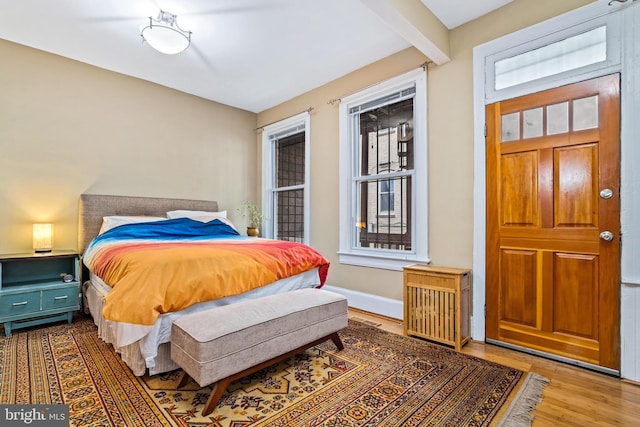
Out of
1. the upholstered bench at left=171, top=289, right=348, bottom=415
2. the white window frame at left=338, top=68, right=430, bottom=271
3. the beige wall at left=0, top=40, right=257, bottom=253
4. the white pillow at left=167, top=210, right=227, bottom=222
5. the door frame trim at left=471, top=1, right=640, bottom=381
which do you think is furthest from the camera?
the white pillow at left=167, top=210, right=227, bottom=222

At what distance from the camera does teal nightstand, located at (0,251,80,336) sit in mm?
2711

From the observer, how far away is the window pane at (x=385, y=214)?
339 cm

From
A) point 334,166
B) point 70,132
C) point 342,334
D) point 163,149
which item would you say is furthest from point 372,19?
point 70,132

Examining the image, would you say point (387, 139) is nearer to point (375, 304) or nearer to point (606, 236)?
point (375, 304)

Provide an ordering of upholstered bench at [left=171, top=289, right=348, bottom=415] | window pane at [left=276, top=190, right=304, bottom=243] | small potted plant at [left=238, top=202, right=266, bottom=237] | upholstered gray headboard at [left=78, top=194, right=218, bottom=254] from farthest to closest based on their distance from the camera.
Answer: small potted plant at [left=238, top=202, right=266, bottom=237] → window pane at [left=276, top=190, right=304, bottom=243] → upholstered gray headboard at [left=78, top=194, right=218, bottom=254] → upholstered bench at [left=171, top=289, right=348, bottom=415]

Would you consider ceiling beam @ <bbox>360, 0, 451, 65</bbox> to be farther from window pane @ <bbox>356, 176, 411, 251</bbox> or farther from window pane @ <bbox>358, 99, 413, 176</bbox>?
window pane @ <bbox>356, 176, 411, 251</bbox>

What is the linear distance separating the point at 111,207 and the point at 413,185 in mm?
3431

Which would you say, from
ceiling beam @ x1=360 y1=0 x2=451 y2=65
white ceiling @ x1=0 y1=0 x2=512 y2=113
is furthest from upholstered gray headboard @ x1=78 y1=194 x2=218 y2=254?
ceiling beam @ x1=360 y1=0 x2=451 y2=65

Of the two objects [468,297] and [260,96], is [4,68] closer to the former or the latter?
[260,96]

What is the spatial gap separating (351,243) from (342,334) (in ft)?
4.11

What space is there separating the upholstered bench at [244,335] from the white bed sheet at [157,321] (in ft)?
0.53

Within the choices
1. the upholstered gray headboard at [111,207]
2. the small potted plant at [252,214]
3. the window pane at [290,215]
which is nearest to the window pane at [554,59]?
the window pane at [290,215]

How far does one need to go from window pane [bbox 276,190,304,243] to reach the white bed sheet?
1758mm

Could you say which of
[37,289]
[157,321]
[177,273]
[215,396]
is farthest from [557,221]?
[37,289]
